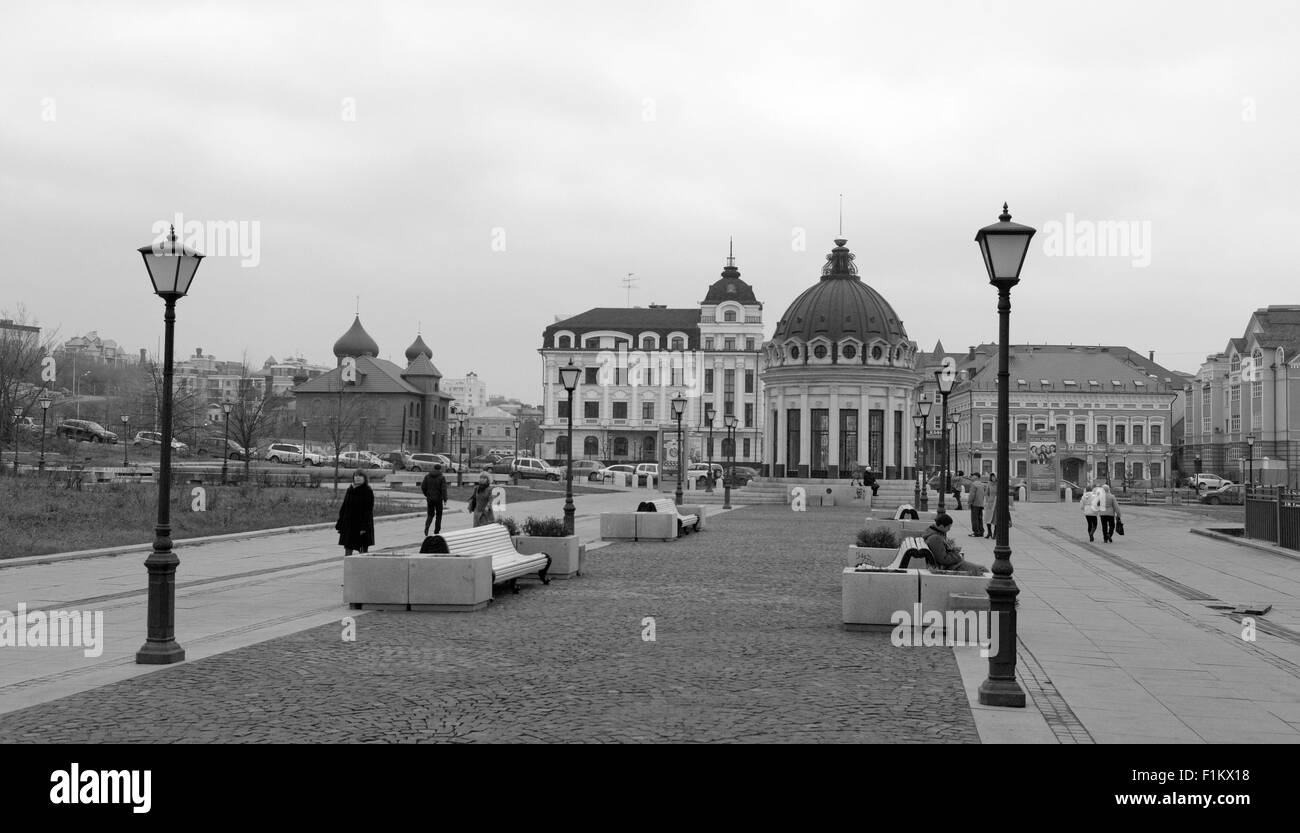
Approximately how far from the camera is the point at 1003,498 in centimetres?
959

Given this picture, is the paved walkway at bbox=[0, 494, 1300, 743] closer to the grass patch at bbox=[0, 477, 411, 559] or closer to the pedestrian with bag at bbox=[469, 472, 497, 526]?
the pedestrian with bag at bbox=[469, 472, 497, 526]

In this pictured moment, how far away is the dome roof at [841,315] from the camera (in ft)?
183

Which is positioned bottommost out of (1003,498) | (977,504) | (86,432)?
(977,504)

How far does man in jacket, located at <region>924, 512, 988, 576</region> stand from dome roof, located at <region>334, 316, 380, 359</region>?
104552 millimetres

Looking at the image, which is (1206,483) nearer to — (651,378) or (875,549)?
(651,378)

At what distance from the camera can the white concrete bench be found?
48.6 feet

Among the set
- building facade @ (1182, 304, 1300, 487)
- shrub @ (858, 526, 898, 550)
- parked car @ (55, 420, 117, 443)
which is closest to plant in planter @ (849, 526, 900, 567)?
shrub @ (858, 526, 898, 550)

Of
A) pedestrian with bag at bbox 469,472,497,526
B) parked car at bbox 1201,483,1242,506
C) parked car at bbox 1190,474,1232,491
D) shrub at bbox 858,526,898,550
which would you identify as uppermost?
pedestrian with bag at bbox 469,472,497,526

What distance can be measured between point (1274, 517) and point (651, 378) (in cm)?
7586

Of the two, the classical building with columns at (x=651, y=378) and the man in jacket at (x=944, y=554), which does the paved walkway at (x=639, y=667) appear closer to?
the man in jacket at (x=944, y=554)

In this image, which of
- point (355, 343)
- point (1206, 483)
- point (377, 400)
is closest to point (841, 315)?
point (1206, 483)

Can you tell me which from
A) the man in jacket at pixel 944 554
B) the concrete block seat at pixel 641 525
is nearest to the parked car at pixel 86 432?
the concrete block seat at pixel 641 525
